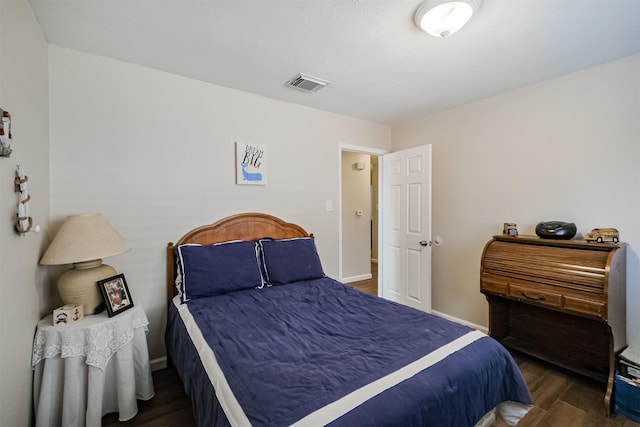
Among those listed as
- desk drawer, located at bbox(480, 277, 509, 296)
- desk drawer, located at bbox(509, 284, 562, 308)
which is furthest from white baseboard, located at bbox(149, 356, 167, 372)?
desk drawer, located at bbox(509, 284, 562, 308)

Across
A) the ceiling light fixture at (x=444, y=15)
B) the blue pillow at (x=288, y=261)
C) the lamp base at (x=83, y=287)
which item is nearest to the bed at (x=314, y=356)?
the blue pillow at (x=288, y=261)

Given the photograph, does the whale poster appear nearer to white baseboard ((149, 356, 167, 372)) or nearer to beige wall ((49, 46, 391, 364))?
beige wall ((49, 46, 391, 364))

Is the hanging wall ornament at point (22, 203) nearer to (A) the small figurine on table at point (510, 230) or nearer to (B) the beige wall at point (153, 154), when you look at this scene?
(B) the beige wall at point (153, 154)

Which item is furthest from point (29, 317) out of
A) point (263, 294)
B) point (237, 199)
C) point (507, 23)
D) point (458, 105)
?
point (458, 105)

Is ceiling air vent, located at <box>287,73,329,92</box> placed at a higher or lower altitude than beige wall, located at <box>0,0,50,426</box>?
higher

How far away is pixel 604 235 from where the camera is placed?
200 cm

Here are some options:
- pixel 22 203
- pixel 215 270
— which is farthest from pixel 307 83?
pixel 22 203

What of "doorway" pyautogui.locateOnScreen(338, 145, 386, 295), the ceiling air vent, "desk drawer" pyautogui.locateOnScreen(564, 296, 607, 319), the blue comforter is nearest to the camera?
the blue comforter

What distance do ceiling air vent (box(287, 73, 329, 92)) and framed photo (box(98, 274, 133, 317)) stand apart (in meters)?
2.00

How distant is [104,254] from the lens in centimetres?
171

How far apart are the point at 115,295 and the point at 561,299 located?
9.94ft

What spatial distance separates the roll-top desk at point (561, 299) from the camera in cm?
186

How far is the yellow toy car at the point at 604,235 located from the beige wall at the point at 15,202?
343 centimetres

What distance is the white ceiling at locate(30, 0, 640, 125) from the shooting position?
1547mm
